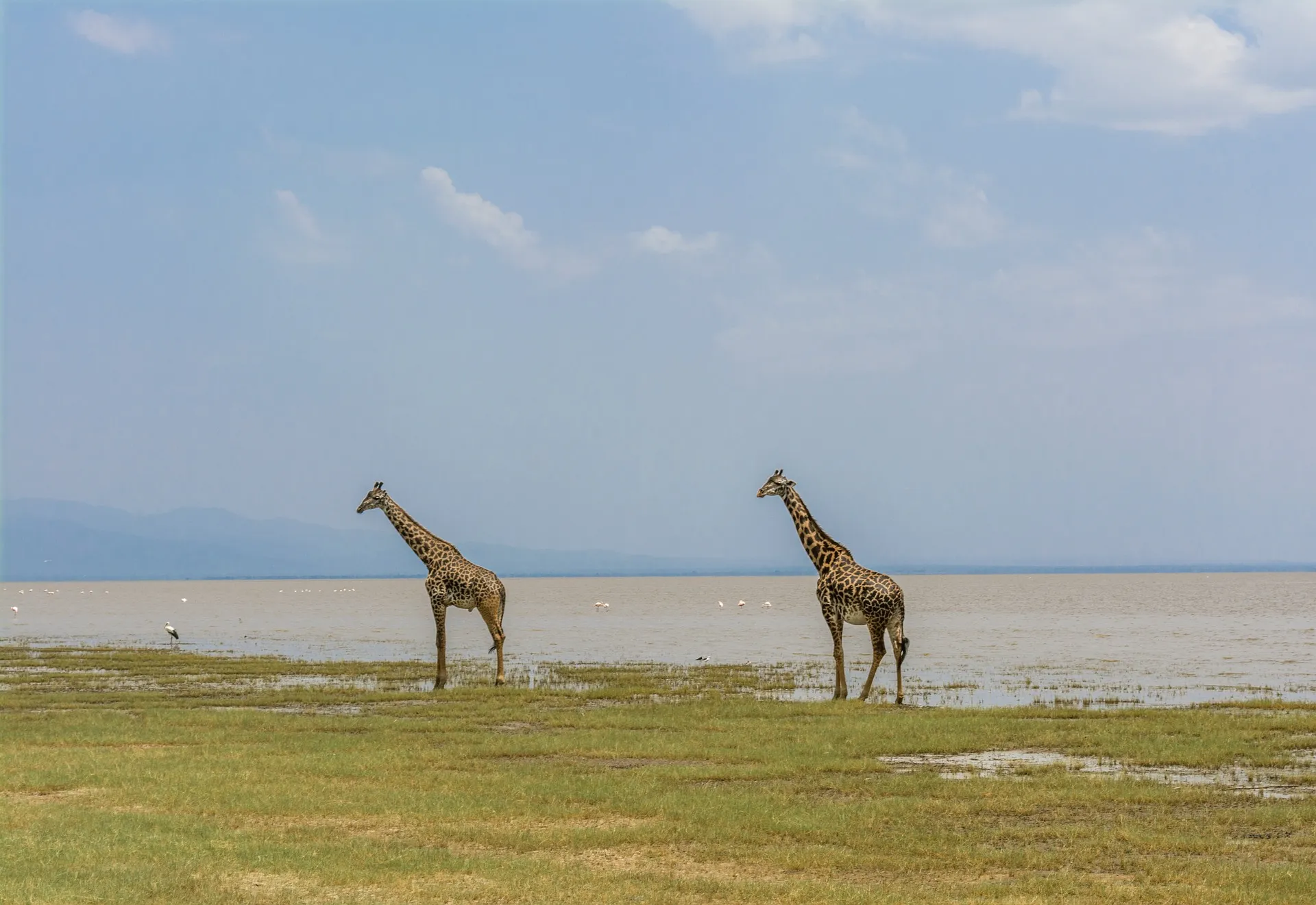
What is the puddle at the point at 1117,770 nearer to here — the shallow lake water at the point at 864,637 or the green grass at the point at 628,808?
the green grass at the point at 628,808

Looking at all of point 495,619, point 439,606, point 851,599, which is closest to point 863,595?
point 851,599

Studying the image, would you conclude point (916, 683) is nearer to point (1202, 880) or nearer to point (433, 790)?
point (433, 790)

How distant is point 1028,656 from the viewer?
4347cm

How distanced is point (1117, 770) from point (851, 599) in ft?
33.6

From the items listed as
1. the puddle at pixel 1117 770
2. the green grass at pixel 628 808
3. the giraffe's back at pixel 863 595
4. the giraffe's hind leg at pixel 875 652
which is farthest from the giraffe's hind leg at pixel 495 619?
the puddle at pixel 1117 770

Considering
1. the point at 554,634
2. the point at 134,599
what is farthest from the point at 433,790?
the point at 134,599

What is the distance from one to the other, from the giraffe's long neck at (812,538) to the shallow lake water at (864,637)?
3.20m

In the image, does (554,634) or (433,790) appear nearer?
(433,790)

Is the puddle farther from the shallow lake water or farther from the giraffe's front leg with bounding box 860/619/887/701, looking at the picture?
the shallow lake water

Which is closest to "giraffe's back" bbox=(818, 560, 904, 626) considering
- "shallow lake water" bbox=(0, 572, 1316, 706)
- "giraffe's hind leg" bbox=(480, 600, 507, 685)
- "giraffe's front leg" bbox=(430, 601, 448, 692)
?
"shallow lake water" bbox=(0, 572, 1316, 706)

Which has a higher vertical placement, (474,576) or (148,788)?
(474,576)

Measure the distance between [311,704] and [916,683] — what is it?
14809mm

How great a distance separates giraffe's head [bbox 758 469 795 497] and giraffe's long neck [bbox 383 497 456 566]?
24.6ft

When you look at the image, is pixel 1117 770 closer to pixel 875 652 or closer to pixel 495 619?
pixel 875 652
